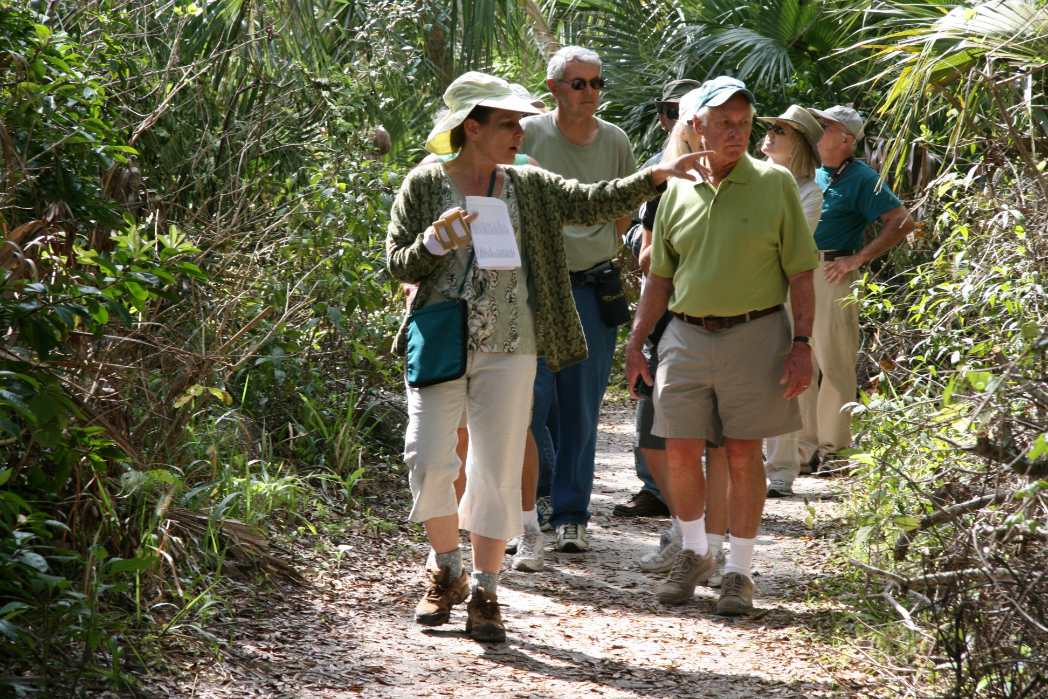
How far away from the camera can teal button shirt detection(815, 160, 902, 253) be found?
291 inches

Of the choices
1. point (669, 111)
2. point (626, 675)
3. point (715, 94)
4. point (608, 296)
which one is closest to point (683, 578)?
point (626, 675)

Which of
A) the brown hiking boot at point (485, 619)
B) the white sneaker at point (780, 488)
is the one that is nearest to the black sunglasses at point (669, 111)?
the white sneaker at point (780, 488)

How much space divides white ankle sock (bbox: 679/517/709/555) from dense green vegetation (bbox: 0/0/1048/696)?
0.62 m

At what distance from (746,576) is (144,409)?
238 centimetres

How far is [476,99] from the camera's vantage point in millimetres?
4562

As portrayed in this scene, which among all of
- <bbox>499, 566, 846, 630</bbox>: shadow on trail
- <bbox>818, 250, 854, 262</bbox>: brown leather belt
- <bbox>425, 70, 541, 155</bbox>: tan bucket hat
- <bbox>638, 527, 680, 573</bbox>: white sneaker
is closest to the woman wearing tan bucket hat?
<bbox>818, 250, 854, 262</bbox>: brown leather belt

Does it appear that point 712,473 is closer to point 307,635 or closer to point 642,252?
point 642,252

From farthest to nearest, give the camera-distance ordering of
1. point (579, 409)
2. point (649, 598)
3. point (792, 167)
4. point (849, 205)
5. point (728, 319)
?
point (849, 205) < point (792, 167) < point (579, 409) < point (649, 598) < point (728, 319)

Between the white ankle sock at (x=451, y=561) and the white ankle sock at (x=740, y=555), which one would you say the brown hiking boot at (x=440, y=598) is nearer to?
the white ankle sock at (x=451, y=561)

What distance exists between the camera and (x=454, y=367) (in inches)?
178

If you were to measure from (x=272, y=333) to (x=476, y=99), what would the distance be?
1.39 m

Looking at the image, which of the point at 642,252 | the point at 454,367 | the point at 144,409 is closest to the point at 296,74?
the point at 642,252

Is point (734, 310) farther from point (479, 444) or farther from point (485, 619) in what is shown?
point (485, 619)

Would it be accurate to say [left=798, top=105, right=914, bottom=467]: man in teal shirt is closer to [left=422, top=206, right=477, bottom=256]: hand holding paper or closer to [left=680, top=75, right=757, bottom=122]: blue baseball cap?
[left=680, top=75, right=757, bottom=122]: blue baseball cap
